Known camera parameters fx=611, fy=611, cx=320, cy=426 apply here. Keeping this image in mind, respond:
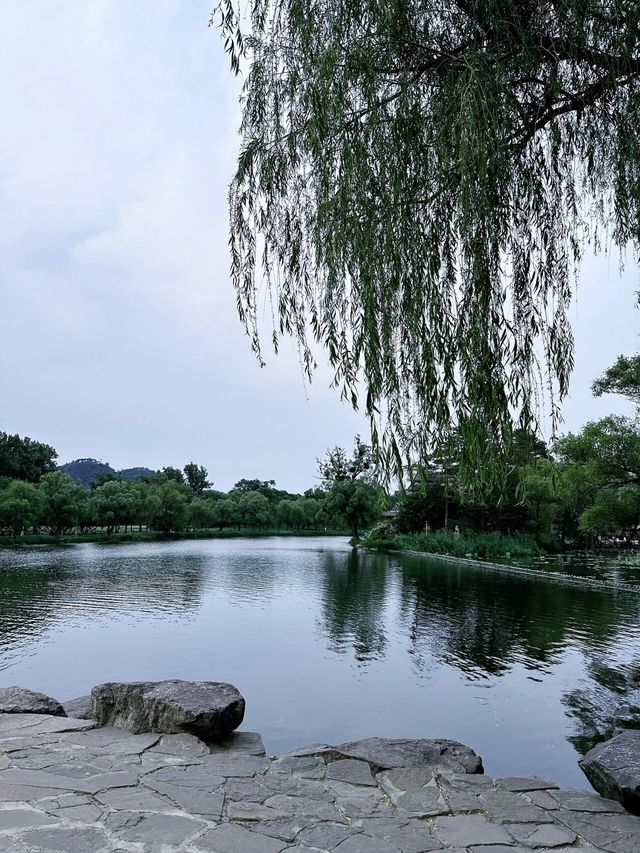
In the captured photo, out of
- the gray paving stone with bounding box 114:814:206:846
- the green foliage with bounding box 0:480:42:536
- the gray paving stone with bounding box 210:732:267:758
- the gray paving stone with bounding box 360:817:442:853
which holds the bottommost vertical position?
the gray paving stone with bounding box 210:732:267:758

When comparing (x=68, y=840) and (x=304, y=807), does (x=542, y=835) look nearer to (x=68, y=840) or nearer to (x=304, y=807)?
(x=304, y=807)

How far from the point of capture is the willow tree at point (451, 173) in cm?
375

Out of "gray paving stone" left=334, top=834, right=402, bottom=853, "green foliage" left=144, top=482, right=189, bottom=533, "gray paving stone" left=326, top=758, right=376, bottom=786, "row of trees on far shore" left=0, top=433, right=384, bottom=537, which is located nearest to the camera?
"gray paving stone" left=334, top=834, right=402, bottom=853

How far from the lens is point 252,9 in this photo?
179 inches

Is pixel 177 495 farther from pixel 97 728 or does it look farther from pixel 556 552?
pixel 97 728

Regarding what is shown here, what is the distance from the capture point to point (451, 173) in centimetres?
404

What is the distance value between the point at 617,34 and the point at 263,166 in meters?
2.52

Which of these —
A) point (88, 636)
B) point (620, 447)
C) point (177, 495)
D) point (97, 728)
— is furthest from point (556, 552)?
point (177, 495)

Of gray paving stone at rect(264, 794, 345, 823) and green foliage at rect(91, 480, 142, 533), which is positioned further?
green foliage at rect(91, 480, 142, 533)

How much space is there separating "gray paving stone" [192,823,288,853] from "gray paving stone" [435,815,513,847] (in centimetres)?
90

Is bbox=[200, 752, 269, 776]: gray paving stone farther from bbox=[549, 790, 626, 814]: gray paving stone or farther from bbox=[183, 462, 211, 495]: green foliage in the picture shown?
bbox=[183, 462, 211, 495]: green foliage

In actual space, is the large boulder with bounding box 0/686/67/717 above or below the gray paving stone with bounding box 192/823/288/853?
below

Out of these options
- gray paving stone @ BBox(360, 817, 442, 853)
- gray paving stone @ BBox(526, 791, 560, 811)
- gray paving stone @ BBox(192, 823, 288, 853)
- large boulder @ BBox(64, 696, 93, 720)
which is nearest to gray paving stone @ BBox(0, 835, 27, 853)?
gray paving stone @ BBox(192, 823, 288, 853)

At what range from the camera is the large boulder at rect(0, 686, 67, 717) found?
18.2ft
